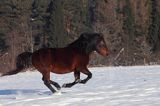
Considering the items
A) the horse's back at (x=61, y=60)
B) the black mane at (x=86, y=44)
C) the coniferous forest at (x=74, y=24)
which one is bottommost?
the horse's back at (x=61, y=60)

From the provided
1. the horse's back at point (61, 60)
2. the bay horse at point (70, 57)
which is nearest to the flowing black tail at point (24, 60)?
the bay horse at point (70, 57)

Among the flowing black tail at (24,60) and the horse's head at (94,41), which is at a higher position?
the horse's head at (94,41)

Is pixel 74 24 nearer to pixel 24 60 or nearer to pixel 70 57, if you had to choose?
pixel 24 60

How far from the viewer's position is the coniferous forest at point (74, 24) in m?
53.4

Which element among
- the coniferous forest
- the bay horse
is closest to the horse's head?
the bay horse

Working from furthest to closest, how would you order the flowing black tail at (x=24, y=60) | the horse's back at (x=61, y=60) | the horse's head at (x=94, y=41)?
the flowing black tail at (x=24, y=60) → the horse's head at (x=94, y=41) → the horse's back at (x=61, y=60)

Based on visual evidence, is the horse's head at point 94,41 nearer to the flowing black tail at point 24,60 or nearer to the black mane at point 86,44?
the black mane at point 86,44

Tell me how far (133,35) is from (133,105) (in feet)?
166

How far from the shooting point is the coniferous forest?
53438mm

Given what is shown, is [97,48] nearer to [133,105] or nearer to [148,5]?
[133,105]

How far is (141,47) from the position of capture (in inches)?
2117

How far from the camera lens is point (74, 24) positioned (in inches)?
2352

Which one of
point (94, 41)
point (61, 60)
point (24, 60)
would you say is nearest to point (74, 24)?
point (24, 60)

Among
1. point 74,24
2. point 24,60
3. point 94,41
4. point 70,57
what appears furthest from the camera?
point 74,24
